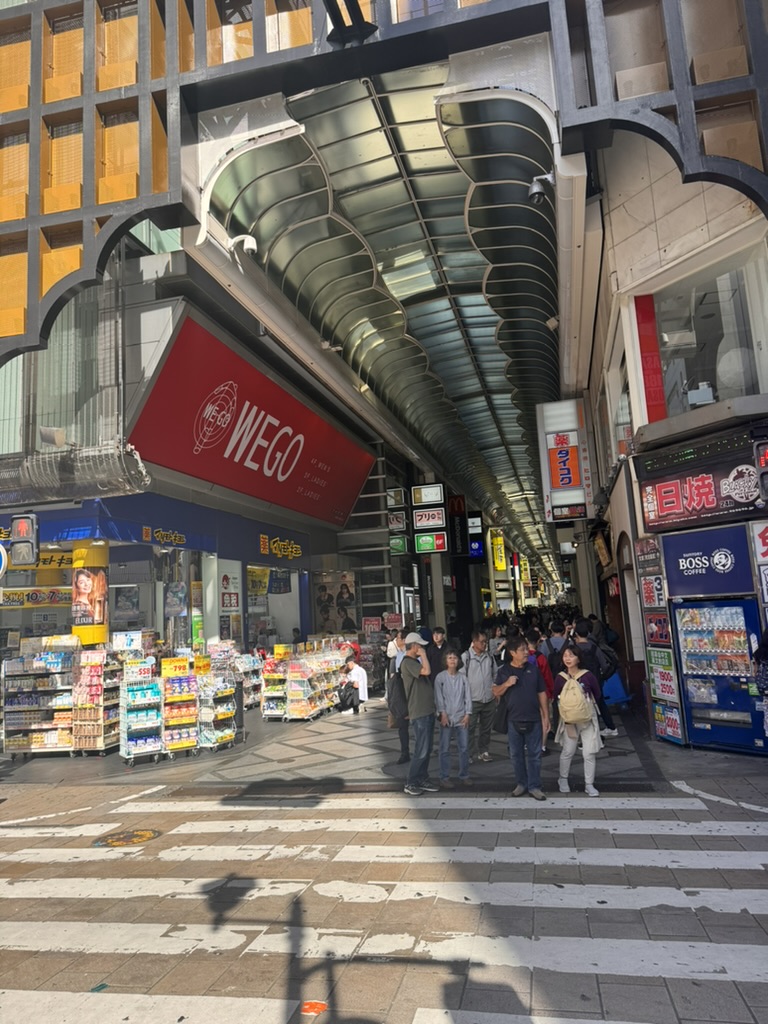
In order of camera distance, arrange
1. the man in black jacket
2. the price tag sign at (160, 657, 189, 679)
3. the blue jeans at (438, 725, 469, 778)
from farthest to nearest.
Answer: the price tag sign at (160, 657, 189, 679) → the blue jeans at (438, 725, 469, 778) → the man in black jacket

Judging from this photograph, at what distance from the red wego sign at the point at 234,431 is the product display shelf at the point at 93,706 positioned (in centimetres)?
394

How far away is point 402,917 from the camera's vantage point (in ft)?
15.7

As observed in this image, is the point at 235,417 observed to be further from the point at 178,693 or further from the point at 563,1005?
the point at 563,1005

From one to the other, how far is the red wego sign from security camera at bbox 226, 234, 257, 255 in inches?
79.5

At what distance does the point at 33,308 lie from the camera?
988 cm

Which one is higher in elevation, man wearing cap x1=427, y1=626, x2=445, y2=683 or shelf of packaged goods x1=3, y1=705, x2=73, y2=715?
man wearing cap x1=427, y1=626, x2=445, y2=683

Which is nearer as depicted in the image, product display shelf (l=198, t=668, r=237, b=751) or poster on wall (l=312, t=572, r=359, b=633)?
product display shelf (l=198, t=668, r=237, b=751)

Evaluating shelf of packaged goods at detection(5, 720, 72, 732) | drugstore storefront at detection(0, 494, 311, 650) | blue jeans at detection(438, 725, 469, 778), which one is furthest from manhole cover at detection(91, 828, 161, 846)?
drugstore storefront at detection(0, 494, 311, 650)

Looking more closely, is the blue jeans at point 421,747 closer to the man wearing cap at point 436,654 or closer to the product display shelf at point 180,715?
the man wearing cap at point 436,654

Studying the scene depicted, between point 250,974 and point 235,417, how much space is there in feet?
42.1

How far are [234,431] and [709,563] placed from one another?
10.5 m

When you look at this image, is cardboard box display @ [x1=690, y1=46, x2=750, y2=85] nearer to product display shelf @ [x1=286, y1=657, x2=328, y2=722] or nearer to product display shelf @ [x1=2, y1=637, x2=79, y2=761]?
product display shelf @ [x1=286, y1=657, x2=328, y2=722]

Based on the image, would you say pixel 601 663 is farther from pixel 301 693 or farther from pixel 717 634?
pixel 301 693

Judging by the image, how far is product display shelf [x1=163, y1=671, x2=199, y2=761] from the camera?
11.4 m
